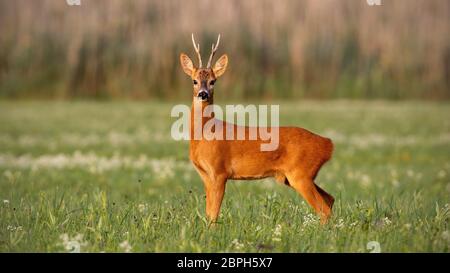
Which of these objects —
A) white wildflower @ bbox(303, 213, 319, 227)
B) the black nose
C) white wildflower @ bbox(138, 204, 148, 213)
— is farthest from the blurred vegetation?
the black nose

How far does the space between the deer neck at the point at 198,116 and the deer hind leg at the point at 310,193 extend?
97cm

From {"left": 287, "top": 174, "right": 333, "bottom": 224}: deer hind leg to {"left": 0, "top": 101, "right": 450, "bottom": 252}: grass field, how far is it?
0.44 feet

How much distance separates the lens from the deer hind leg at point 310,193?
24.5 feet

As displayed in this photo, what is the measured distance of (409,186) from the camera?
13539 mm

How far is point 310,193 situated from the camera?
748 cm

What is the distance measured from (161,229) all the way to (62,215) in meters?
1.28

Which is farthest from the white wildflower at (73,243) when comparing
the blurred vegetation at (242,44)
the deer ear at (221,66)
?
the blurred vegetation at (242,44)

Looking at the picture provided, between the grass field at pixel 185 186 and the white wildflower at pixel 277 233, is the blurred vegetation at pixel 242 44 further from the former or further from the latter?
the white wildflower at pixel 277 233

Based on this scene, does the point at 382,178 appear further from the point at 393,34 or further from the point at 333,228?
the point at 393,34

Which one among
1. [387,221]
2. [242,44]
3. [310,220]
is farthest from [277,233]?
[242,44]

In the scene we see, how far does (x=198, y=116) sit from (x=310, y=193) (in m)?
1.31
